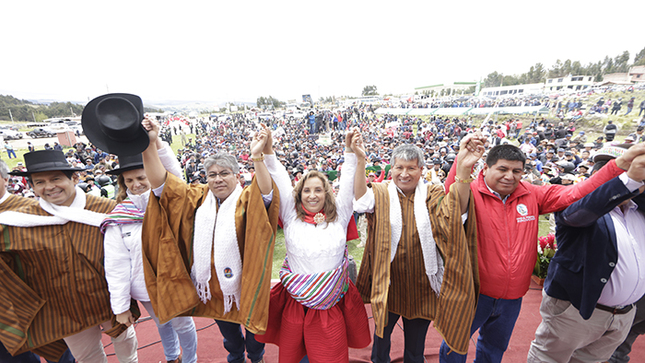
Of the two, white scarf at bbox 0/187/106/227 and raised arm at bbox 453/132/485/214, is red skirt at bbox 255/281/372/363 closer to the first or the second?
raised arm at bbox 453/132/485/214

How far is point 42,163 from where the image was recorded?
1949mm

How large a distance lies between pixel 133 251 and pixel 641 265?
3.71 metres

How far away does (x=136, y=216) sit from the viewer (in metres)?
1.98

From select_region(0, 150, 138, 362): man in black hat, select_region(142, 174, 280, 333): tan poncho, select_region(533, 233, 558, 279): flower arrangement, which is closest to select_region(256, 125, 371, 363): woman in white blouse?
select_region(142, 174, 280, 333): tan poncho

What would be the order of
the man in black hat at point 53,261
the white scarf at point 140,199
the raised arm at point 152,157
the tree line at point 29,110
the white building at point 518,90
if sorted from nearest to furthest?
the raised arm at point 152,157 → the man in black hat at point 53,261 → the white scarf at point 140,199 → the tree line at point 29,110 → the white building at point 518,90

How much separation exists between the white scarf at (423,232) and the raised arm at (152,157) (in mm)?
1697

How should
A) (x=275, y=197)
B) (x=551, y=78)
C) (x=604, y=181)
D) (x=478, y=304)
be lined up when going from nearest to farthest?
(x=604, y=181)
(x=275, y=197)
(x=478, y=304)
(x=551, y=78)

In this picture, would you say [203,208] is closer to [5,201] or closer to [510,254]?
[5,201]

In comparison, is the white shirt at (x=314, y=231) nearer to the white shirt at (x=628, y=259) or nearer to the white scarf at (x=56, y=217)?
the white scarf at (x=56, y=217)

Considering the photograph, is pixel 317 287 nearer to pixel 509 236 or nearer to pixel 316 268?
pixel 316 268

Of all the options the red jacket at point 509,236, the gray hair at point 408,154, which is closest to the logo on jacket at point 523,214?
the red jacket at point 509,236

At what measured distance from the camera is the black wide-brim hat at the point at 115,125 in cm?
165

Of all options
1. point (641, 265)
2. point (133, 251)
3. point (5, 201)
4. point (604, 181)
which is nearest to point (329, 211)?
point (133, 251)

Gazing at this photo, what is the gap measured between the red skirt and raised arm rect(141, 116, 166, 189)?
50.6 inches
